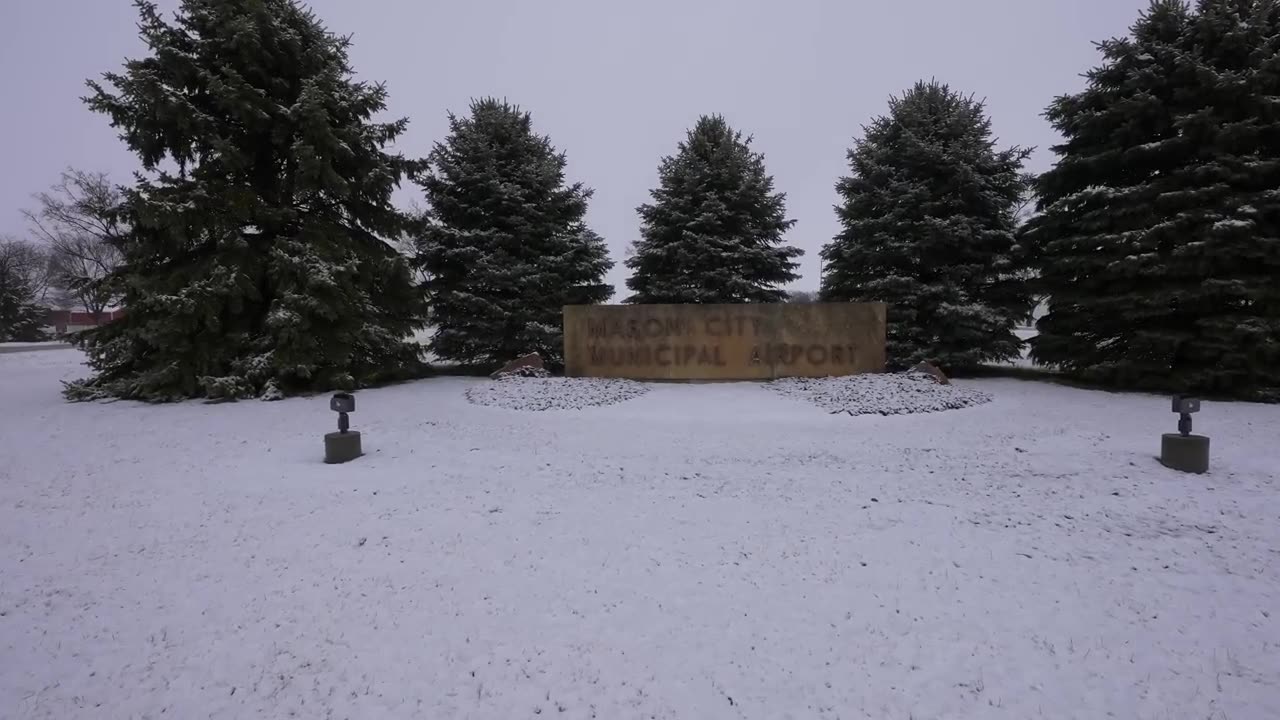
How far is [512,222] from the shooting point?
15094mm

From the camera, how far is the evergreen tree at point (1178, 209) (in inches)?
405

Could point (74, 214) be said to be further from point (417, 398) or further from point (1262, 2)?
point (1262, 2)

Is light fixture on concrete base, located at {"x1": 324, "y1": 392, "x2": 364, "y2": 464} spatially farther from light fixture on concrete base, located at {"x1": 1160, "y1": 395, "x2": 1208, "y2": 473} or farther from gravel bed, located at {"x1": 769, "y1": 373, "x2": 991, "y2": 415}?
light fixture on concrete base, located at {"x1": 1160, "y1": 395, "x2": 1208, "y2": 473}

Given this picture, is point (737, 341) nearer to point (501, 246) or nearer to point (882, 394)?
point (882, 394)

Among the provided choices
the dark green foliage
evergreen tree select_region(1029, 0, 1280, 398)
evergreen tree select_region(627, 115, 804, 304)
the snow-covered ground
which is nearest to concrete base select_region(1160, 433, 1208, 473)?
the snow-covered ground

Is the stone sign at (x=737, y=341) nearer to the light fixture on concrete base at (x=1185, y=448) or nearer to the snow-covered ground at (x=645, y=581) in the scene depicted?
the snow-covered ground at (x=645, y=581)

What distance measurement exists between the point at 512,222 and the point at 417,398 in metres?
5.74

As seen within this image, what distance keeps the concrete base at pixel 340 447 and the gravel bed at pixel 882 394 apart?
724 cm

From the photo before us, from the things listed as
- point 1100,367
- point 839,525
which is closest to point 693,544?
point 839,525

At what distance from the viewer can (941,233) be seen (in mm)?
13828

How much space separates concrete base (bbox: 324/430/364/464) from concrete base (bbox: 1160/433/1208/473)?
9.11m

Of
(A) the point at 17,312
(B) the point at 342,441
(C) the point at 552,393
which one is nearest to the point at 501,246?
(C) the point at 552,393

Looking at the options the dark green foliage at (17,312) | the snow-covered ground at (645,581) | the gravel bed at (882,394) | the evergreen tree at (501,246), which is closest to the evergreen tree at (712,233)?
the evergreen tree at (501,246)

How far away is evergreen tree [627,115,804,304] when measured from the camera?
53.5 feet
